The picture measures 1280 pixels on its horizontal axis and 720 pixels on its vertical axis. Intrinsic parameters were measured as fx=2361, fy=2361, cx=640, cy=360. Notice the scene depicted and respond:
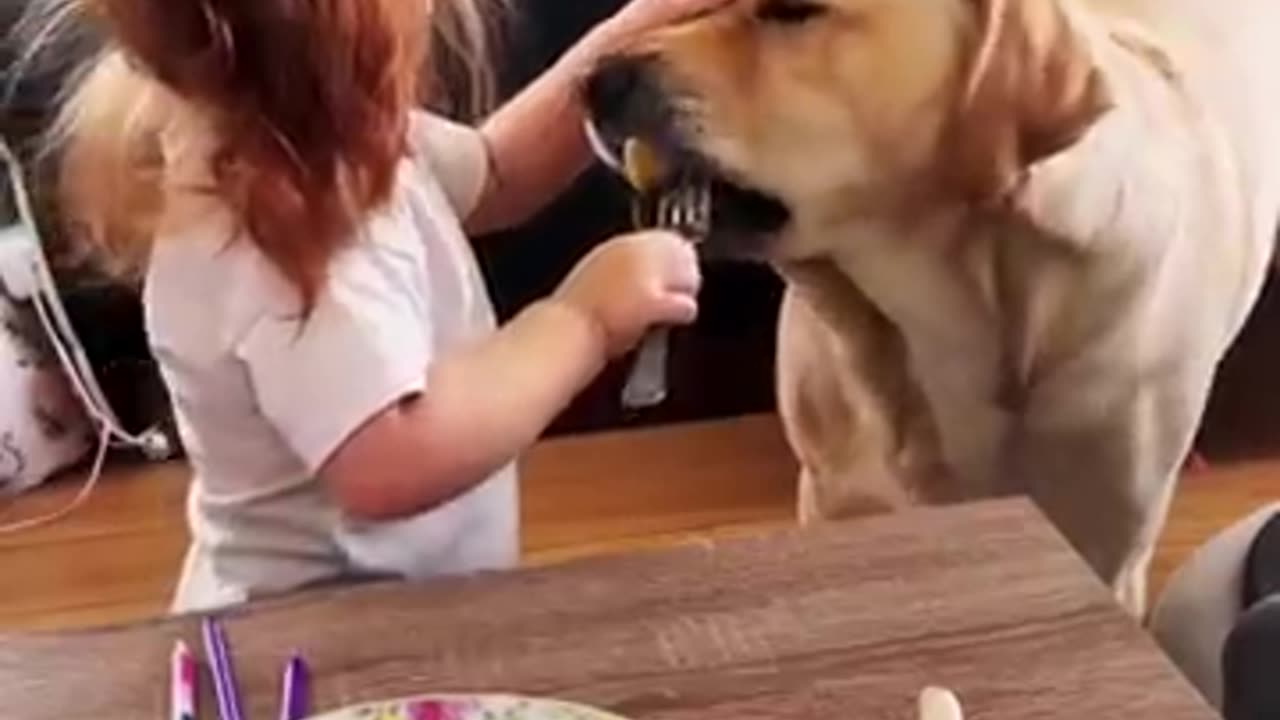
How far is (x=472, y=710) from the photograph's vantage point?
0.82 metres

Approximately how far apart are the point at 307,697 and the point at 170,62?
32 centimetres

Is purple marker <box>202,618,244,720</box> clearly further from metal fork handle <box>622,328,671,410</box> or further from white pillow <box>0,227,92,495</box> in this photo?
white pillow <box>0,227,92,495</box>

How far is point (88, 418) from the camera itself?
84.1 inches

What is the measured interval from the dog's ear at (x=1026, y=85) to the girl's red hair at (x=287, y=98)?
0.34 m

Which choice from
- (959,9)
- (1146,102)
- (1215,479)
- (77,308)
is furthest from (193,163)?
(1215,479)

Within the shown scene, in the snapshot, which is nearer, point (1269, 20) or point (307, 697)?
point (307, 697)

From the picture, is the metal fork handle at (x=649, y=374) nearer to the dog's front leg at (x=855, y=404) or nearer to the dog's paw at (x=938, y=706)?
the dog's front leg at (x=855, y=404)

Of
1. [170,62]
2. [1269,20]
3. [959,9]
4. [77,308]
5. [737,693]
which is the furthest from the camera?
[77,308]

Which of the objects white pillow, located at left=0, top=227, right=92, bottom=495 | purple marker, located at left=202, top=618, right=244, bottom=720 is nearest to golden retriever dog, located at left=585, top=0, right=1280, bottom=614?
purple marker, located at left=202, top=618, right=244, bottom=720

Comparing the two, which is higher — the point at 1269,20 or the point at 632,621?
the point at 632,621

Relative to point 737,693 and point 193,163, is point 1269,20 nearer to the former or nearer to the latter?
point 193,163

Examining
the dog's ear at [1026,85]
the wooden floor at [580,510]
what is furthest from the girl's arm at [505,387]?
the wooden floor at [580,510]

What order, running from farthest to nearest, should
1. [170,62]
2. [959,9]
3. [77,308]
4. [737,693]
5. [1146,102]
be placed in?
1. [77,308]
2. [1146,102]
3. [959,9]
4. [170,62]
5. [737,693]

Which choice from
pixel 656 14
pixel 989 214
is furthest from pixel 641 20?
pixel 989 214
